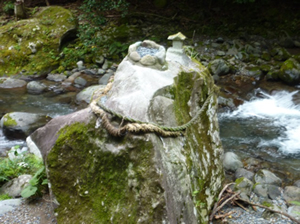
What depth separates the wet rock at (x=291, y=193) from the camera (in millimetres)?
4027

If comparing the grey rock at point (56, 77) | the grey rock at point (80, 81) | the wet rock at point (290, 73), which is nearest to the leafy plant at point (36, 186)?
the grey rock at point (80, 81)

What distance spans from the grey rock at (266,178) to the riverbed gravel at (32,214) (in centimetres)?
320

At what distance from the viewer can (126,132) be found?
2.33m

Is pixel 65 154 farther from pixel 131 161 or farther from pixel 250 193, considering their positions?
pixel 250 193

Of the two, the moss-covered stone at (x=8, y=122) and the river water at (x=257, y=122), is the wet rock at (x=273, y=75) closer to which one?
the river water at (x=257, y=122)

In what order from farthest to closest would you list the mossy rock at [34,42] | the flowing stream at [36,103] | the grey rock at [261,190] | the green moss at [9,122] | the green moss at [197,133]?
the mossy rock at [34,42], the flowing stream at [36,103], the green moss at [9,122], the grey rock at [261,190], the green moss at [197,133]

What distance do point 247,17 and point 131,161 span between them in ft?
35.3

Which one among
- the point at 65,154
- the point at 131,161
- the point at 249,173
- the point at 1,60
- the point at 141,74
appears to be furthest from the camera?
the point at 1,60

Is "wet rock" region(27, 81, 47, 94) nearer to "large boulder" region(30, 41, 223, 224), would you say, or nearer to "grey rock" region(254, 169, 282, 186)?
"large boulder" region(30, 41, 223, 224)

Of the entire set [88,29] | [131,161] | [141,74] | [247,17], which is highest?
[141,74]

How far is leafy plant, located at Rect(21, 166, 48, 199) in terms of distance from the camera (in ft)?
9.74

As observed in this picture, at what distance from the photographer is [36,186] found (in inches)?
121

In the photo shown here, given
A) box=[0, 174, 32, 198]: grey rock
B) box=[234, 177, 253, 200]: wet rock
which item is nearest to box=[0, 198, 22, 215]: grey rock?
box=[0, 174, 32, 198]: grey rock

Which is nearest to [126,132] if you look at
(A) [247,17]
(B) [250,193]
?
(B) [250,193]
